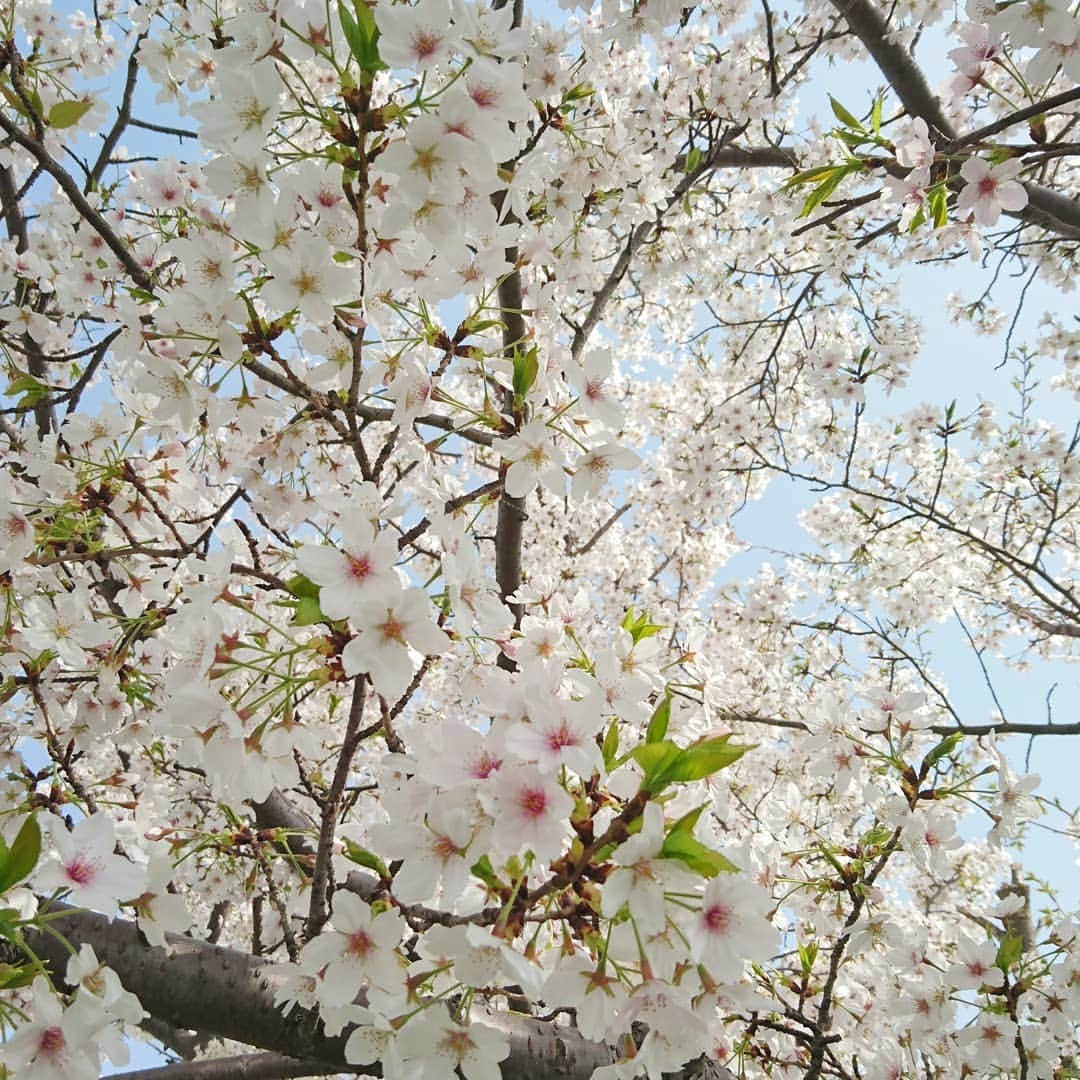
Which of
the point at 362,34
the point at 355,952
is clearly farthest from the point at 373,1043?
the point at 362,34

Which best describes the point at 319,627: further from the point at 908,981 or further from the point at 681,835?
the point at 908,981

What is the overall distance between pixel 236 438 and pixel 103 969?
1474mm

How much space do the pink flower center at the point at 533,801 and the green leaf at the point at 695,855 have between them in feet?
0.58

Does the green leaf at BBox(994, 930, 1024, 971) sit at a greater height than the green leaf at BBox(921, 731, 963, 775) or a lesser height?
lesser

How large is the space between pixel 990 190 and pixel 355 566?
2165 mm

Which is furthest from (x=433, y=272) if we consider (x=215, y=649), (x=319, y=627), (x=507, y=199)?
(x=215, y=649)

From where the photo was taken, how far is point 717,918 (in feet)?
3.38

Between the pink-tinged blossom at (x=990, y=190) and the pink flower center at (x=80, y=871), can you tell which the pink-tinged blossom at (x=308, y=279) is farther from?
the pink-tinged blossom at (x=990, y=190)

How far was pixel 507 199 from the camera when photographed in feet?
5.34

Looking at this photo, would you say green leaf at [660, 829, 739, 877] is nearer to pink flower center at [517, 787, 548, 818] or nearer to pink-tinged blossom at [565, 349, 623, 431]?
pink flower center at [517, 787, 548, 818]

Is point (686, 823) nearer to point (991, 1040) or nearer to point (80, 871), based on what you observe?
point (80, 871)

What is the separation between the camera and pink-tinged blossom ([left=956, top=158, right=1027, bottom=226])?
2088 millimetres

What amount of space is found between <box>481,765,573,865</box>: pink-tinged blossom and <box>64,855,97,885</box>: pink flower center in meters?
0.75

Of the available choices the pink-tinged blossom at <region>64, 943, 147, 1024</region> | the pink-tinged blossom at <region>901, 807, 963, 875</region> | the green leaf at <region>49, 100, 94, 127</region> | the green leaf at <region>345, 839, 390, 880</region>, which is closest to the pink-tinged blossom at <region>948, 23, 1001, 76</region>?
the pink-tinged blossom at <region>901, 807, 963, 875</region>
